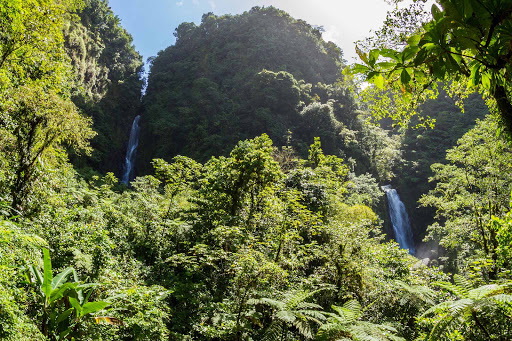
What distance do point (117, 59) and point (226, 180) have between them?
36.1 meters

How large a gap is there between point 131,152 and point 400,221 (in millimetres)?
31623

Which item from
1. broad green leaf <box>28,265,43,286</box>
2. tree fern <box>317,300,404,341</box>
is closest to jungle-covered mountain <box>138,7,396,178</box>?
tree fern <box>317,300,404,341</box>

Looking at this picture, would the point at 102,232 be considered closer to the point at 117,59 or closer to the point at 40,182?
the point at 40,182

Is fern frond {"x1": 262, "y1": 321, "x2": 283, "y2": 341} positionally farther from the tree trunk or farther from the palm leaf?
the tree trunk

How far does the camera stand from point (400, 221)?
28031 millimetres

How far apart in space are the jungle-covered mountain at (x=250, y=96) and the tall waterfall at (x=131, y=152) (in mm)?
1279

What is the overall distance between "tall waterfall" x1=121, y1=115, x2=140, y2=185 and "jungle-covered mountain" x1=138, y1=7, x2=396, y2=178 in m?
1.28

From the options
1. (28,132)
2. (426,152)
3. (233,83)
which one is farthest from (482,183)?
(233,83)

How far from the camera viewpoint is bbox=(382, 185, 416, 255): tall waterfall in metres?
26.8

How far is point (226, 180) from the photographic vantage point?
25.5 feet

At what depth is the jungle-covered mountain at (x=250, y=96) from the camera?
29.5 metres

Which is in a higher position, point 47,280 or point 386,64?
point 386,64

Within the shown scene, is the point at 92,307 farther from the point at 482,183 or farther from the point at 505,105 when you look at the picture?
the point at 482,183

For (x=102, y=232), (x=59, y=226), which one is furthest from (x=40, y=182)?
(x=102, y=232)
